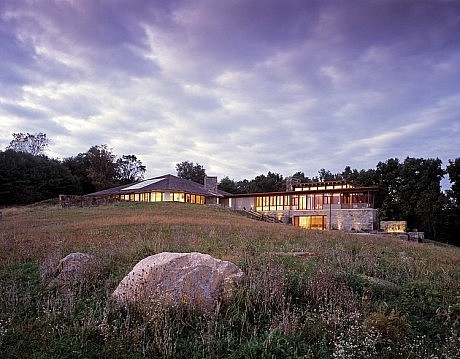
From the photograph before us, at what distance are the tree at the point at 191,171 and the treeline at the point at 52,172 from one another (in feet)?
26.4

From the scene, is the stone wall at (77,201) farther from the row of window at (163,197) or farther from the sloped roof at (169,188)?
the sloped roof at (169,188)

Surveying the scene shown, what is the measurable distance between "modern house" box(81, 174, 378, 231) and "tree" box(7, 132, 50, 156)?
36601mm

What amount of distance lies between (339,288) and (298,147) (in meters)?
44.9

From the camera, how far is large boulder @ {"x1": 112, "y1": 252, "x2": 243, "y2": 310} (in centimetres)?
532

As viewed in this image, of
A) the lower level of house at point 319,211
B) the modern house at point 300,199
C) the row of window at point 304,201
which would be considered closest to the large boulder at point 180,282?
the lower level of house at point 319,211

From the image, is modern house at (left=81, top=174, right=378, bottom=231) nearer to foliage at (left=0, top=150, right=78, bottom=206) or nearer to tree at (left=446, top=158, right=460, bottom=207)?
foliage at (left=0, top=150, right=78, bottom=206)

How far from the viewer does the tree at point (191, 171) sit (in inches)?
2936

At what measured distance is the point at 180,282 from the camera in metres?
5.66

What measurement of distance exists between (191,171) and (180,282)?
70.4m

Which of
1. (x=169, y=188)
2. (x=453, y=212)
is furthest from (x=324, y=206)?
(x=169, y=188)

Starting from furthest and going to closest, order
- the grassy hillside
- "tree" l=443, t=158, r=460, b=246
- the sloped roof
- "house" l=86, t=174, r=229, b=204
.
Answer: "house" l=86, t=174, r=229, b=204
the sloped roof
"tree" l=443, t=158, r=460, b=246
the grassy hillside

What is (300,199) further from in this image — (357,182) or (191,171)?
(191,171)

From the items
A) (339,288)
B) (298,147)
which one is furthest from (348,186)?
(339,288)

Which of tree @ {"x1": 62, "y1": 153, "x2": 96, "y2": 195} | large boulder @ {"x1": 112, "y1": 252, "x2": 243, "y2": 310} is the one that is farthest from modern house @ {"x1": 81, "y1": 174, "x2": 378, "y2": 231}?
large boulder @ {"x1": 112, "y1": 252, "x2": 243, "y2": 310}
